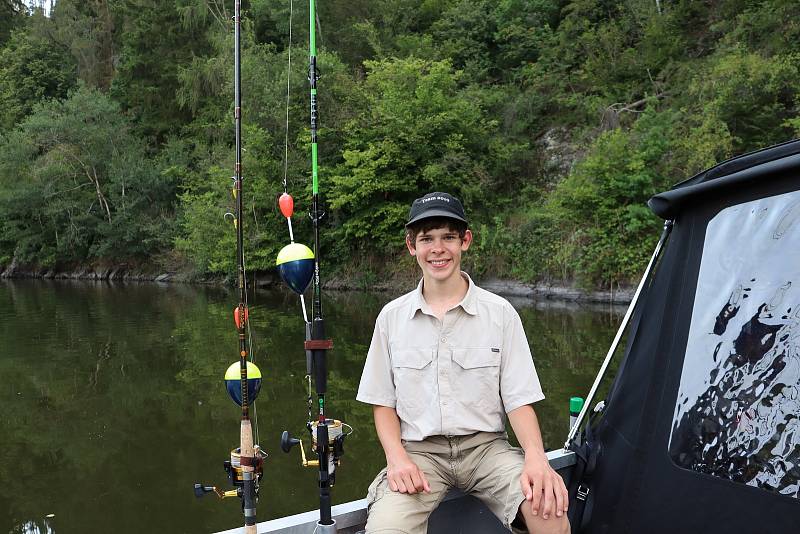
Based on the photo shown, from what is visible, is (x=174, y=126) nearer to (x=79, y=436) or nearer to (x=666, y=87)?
(x=666, y=87)

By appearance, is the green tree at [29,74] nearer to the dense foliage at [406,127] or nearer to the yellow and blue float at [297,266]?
the dense foliage at [406,127]

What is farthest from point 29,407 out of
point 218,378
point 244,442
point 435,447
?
point 435,447

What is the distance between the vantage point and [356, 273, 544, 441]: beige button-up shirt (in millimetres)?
2289

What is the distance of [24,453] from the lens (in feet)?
19.9

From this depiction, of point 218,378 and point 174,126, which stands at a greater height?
point 174,126

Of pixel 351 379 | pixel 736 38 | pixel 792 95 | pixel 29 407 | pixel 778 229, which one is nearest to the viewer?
pixel 778 229

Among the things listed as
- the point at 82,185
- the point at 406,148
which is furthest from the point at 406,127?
the point at 82,185

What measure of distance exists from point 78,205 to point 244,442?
30935 millimetres

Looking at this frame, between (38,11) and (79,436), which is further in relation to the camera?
(38,11)

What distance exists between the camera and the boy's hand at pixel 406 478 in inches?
83.7

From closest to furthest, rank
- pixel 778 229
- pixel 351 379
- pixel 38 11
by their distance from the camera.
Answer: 1. pixel 778 229
2. pixel 351 379
3. pixel 38 11

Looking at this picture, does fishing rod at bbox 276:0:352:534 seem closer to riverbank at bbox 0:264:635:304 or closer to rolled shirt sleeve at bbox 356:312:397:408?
rolled shirt sleeve at bbox 356:312:397:408

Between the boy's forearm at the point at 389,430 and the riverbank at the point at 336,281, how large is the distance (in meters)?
13.6

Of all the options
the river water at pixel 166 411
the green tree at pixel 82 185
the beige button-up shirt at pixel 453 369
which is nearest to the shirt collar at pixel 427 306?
the beige button-up shirt at pixel 453 369
